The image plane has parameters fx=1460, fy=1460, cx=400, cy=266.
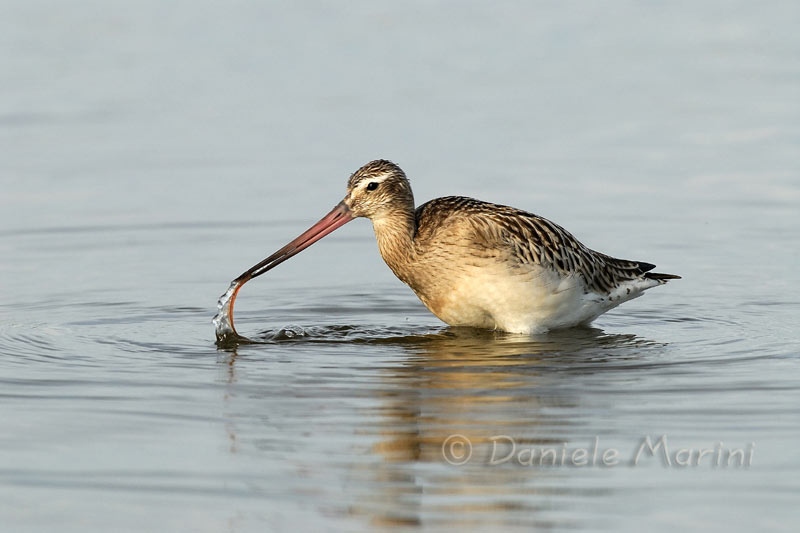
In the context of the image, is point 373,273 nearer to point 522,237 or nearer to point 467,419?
point 522,237

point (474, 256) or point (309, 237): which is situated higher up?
point (309, 237)

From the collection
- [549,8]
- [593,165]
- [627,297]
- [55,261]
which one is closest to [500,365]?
[627,297]

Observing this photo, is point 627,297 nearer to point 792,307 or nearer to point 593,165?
point 792,307

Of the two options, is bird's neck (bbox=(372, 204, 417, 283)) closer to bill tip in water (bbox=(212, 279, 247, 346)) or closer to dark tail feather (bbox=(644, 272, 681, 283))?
bill tip in water (bbox=(212, 279, 247, 346))

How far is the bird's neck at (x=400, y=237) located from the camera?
11.0m

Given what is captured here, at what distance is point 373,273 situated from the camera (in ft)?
42.9

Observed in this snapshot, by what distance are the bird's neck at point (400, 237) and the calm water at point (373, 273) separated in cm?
58

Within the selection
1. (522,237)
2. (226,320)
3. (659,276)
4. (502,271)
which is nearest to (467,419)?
(502,271)

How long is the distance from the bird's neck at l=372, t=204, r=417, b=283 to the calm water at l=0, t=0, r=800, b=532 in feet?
1.91

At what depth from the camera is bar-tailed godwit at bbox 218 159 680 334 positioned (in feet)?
35.4

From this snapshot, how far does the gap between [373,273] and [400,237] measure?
206 centimetres

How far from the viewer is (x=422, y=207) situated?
1138 centimetres

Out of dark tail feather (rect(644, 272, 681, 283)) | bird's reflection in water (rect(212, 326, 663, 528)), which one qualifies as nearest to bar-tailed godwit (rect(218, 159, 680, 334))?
bird's reflection in water (rect(212, 326, 663, 528))

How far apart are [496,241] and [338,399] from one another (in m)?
2.61
